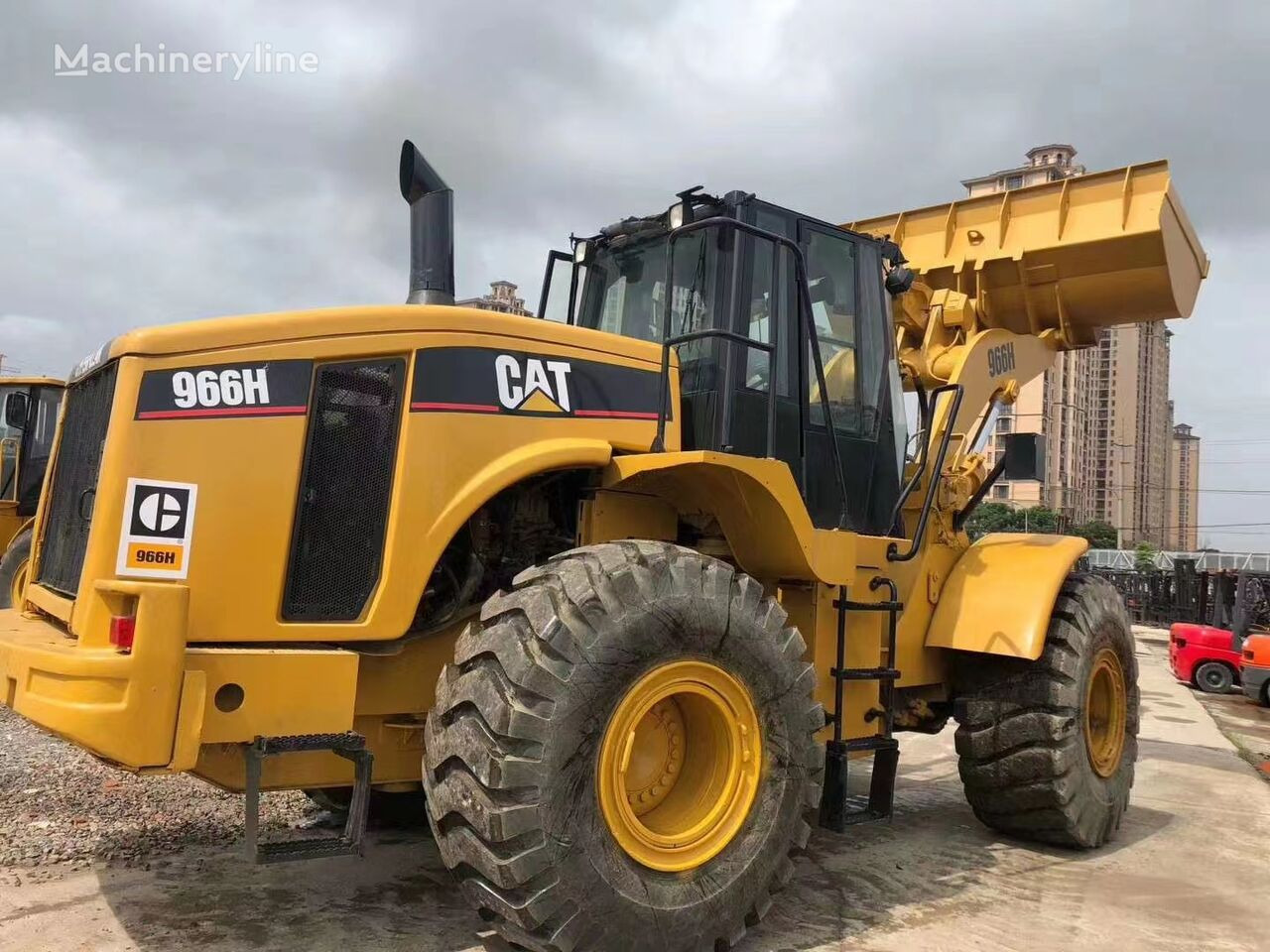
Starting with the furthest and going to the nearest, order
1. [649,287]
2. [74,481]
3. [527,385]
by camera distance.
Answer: [649,287] < [74,481] < [527,385]

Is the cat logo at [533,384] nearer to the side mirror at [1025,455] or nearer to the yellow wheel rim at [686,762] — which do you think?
the yellow wheel rim at [686,762]

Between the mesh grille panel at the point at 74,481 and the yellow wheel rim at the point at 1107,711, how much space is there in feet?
17.8

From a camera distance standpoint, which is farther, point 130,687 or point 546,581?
point 546,581

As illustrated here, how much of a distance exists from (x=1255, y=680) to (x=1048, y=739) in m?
11.1

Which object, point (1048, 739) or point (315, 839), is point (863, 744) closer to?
point (1048, 739)

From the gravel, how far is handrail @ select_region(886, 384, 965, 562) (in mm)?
3490

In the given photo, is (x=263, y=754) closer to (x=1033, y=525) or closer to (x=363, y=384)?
(x=363, y=384)

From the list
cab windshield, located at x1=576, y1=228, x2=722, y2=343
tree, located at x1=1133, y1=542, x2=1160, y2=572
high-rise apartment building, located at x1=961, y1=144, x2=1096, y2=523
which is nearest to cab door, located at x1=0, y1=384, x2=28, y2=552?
cab windshield, located at x1=576, y1=228, x2=722, y2=343

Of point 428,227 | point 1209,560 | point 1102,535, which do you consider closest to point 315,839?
point 428,227

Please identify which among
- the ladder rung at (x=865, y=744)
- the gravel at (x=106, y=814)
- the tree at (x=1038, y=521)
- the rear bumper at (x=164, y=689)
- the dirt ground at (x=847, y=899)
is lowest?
the gravel at (x=106, y=814)

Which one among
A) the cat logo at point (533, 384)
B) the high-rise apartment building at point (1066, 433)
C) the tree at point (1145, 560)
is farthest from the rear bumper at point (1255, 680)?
the high-rise apartment building at point (1066, 433)

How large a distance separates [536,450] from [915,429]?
3163 mm

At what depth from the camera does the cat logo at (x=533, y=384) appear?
12.7ft

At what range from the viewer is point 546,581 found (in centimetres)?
351
